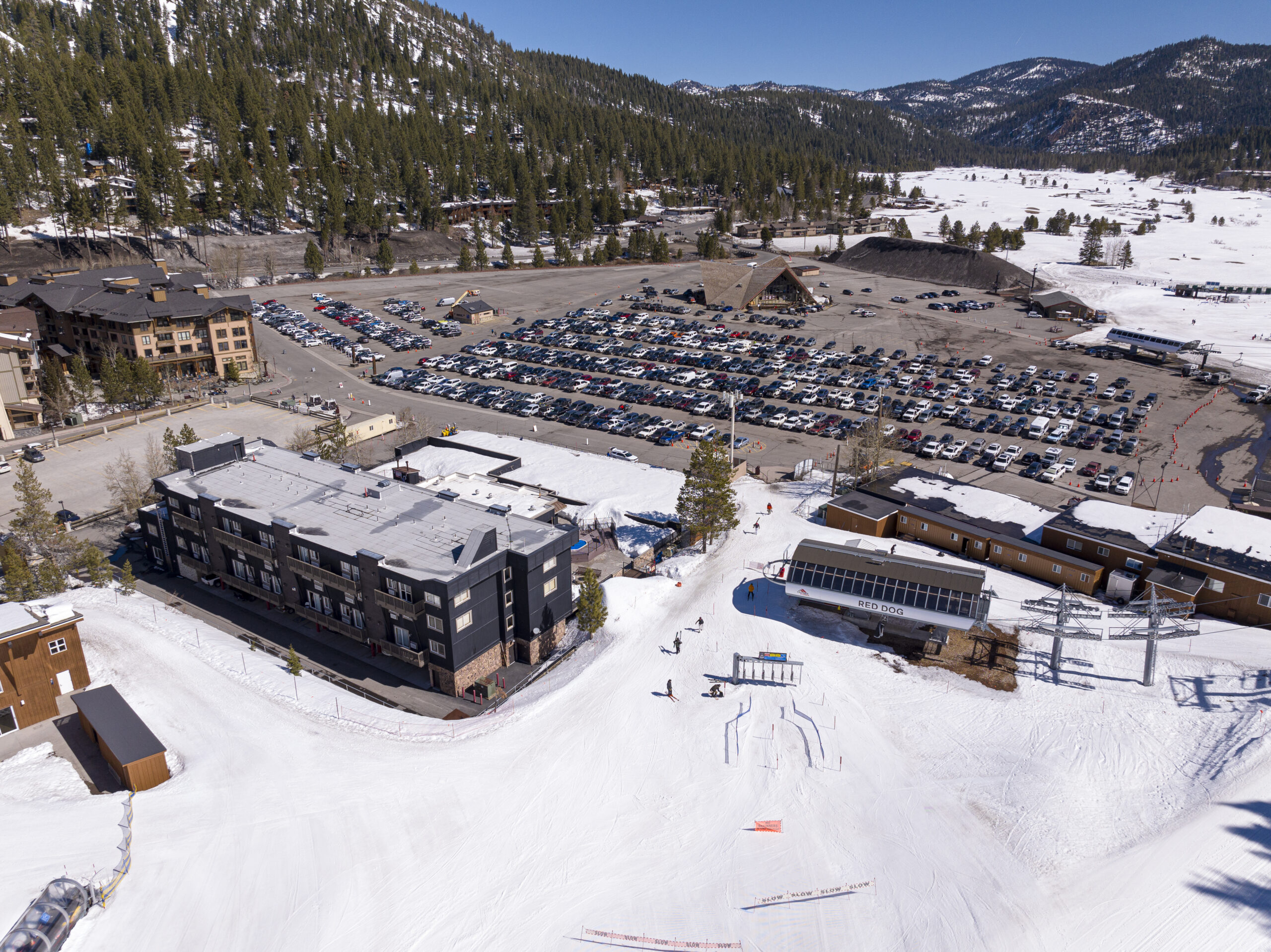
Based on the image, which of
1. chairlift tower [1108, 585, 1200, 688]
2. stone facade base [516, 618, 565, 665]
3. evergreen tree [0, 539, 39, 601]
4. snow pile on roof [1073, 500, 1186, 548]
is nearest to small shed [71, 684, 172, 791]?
evergreen tree [0, 539, 39, 601]

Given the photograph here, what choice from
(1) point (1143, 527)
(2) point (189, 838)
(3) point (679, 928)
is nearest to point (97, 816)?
(2) point (189, 838)

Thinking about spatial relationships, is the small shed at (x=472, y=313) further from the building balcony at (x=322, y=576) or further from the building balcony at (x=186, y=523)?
the building balcony at (x=322, y=576)

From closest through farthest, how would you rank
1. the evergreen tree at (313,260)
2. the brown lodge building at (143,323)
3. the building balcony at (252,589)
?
1. the building balcony at (252,589)
2. the brown lodge building at (143,323)
3. the evergreen tree at (313,260)

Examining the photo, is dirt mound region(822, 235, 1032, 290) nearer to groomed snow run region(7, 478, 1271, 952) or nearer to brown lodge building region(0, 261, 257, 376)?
groomed snow run region(7, 478, 1271, 952)

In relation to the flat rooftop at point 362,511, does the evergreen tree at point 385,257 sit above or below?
above

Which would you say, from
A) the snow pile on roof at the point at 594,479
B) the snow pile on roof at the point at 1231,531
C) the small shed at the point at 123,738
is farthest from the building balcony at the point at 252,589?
the snow pile on roof at the point at 1231,531

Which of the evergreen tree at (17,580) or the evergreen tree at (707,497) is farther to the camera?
the evergreen tree at (707,497)
